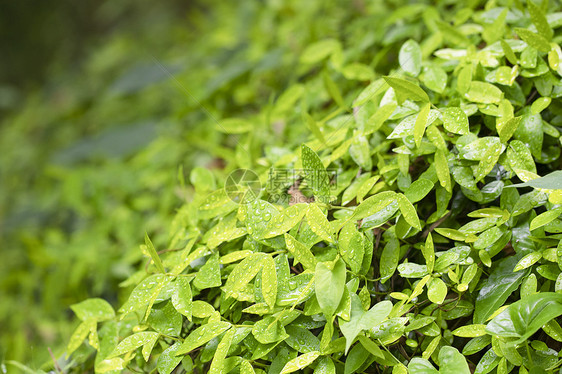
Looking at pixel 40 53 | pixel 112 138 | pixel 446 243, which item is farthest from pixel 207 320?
pixel 40 53

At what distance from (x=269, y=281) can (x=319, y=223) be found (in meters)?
0.09

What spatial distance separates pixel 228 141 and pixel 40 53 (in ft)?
9.46

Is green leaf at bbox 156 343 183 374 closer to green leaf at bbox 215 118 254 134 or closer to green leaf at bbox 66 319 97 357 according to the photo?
green leaf at bbox 66 319 97 357

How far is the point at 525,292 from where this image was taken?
1.59ft

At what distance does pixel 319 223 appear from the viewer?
51cm

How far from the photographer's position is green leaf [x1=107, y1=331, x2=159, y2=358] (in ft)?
1.78

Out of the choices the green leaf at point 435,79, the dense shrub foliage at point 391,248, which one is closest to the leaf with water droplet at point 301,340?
the dense shrub foliage at point 391,248

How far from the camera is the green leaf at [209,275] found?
0.55 m

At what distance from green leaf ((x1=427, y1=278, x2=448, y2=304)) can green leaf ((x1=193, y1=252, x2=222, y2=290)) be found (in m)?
0.27

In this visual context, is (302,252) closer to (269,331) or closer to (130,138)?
(269,331)

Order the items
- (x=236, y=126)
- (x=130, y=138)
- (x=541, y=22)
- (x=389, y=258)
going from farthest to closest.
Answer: (x=130, y=138)
(x=236, y=126)
(x=541, y=22)
(x=389, y=258)

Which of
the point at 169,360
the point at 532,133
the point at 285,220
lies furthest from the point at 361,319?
the point at 532,133

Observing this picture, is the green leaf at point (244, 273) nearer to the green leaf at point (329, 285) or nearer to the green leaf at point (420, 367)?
the green leaf at point (329, 285)

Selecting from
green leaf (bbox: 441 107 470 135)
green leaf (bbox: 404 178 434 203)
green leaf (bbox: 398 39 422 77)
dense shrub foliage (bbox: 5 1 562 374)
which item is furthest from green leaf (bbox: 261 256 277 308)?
green leaf (bbox: 398 39 422 77)
